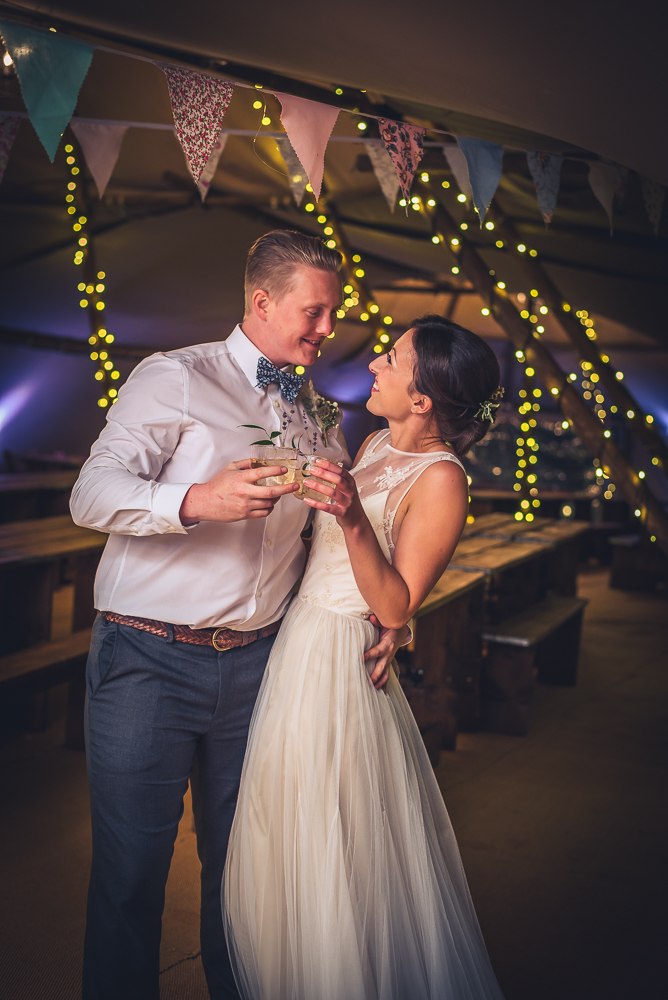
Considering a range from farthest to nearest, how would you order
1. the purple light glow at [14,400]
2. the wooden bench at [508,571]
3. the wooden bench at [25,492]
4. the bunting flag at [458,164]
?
1. the purple light glow at [14,400]
2. the wooden bench at [25,492]
3. the wooden bench at [508,571]
4. the bunting flag at [458,164]

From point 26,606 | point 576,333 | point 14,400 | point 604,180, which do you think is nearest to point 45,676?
point 26,606

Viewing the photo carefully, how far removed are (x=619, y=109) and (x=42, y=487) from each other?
4856 millimetres

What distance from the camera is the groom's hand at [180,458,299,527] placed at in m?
1.32

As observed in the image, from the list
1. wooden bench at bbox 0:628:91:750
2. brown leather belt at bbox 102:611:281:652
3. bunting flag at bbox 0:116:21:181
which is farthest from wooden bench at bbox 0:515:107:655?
brown leather belt at bbox 102:611:281:652

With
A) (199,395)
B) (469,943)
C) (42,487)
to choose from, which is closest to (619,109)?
(199,395)

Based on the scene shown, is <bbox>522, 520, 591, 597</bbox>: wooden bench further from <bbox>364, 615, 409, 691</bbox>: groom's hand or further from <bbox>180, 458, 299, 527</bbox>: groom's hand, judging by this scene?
<bbox>180, 458, 299, 527</bbox>: groom's hand

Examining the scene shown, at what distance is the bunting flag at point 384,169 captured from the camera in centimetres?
328

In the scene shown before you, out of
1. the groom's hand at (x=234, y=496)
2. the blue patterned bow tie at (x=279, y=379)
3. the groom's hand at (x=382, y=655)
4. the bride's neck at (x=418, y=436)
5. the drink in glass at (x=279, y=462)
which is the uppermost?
the blue patterned bow tie at (x=279, y=379)

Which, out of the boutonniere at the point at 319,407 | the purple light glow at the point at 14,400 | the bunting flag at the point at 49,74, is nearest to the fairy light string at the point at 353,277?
the bunting flag at the point at 49,74

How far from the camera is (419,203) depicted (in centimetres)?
468

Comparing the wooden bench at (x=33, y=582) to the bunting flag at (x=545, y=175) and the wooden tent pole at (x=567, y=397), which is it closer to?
the bunting flag at (x=545, y=175)

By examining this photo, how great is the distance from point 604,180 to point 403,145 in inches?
33.3

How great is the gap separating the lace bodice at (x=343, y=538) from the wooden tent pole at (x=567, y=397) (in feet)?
11.3

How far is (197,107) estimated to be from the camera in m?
2.30
